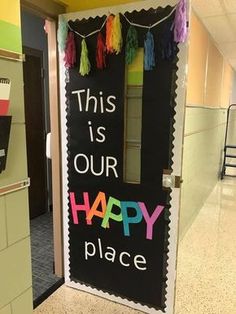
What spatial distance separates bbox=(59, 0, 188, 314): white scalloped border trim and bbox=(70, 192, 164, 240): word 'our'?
0.31 ft

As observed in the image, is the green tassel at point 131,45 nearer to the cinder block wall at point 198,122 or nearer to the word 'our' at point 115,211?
the word 'our' at point 115,211

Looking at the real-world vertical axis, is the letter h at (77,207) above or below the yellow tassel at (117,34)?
below

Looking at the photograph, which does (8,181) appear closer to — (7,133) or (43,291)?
(7,133)

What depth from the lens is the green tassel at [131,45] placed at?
1655 mm

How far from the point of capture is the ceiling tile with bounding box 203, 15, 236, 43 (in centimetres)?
311

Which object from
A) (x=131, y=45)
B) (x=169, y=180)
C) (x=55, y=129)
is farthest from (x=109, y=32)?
(x=169, y=180)

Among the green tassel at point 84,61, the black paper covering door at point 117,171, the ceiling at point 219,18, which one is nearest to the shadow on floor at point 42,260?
the black paper covering door at point 117,171

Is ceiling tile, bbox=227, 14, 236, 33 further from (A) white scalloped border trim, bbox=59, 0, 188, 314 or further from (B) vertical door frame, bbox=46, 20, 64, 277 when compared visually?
(B) vertical door frame, bbox=46, 20, 64, 277

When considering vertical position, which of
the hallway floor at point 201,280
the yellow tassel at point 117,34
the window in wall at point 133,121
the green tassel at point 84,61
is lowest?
the hallway floor at point 201,280

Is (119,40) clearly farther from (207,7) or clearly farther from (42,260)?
(42,260)

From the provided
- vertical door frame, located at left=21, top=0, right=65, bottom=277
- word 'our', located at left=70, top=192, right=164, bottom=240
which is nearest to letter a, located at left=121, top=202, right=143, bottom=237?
word 'our', located at left=70, top=192, right=164, bottom=240

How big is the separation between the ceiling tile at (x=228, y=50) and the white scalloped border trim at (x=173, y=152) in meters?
3.10

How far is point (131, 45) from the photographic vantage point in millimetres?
1670

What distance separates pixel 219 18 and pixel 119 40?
6.36ft
